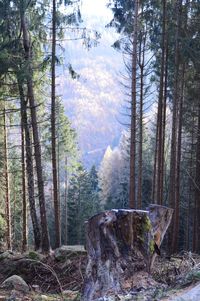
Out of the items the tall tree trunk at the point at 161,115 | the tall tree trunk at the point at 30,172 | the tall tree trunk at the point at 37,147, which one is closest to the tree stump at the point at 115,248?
the tall tree trunk at the point at 37,147

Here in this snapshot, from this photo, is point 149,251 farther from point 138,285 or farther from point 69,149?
point 69,149

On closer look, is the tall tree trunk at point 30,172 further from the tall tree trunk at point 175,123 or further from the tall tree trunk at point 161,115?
the tall tree trunk at point 175,123

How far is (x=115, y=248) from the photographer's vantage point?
5137 millimetres

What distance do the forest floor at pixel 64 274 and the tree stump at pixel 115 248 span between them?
7.6 inches

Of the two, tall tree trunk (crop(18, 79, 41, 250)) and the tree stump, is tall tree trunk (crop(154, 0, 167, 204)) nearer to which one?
tall tree trunk (crop(18, 79, 41, 250))

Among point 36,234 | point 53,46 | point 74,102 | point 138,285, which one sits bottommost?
point 36,234

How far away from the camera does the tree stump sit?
→ 5023 millimetres

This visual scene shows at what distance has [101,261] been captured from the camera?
16.9 feet

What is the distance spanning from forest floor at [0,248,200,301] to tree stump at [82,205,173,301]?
193 mm

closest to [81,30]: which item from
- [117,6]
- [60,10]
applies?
[60,10]

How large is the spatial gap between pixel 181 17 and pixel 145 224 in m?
11.7

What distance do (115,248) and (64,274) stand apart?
3960 mm

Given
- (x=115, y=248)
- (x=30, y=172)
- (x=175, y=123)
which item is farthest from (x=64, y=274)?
(x=175, y=123)

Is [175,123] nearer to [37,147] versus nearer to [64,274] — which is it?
[37,147]
